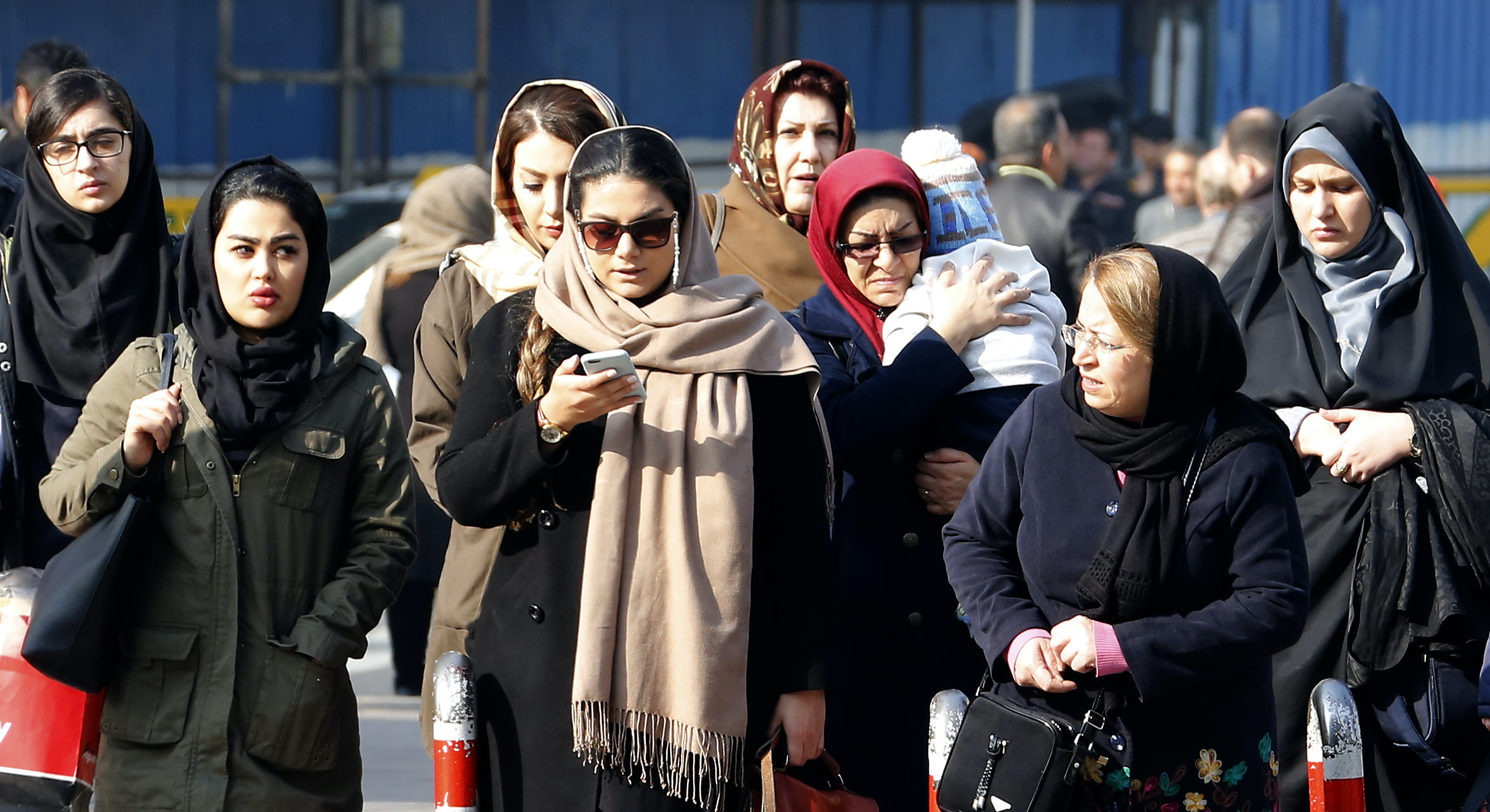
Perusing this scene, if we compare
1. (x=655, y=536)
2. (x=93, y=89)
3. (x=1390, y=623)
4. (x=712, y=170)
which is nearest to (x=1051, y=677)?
(x=655, y=536)

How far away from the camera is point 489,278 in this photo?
12.8ft

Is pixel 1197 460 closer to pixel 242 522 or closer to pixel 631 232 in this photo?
pixel 631 232

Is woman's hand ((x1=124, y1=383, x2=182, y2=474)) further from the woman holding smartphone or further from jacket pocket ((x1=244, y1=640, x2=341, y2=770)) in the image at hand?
the woman holding smartphone

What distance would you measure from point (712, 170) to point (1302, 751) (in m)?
12.4

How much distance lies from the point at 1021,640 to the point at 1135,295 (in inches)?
23.8

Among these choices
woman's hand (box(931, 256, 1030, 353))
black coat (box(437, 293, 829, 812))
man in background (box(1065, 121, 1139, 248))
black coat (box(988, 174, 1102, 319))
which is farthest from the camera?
man in background (box(1065, 121, 1139, 248))

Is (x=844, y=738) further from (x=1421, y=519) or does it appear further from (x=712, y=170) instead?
(x=712, y=170)

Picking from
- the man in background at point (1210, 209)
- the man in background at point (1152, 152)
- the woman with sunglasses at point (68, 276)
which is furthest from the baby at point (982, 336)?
the man in background at point (1152, 152)

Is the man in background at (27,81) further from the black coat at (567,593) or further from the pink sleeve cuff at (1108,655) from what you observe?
the pink sleeve cuff at (1108,655)

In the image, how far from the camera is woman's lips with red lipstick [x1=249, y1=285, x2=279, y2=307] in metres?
3.43

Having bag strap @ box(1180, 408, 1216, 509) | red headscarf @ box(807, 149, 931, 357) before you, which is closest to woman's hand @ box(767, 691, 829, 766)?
bag strap @ box(1180, 408, 1216, 509)

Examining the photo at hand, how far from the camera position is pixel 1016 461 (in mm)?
3225

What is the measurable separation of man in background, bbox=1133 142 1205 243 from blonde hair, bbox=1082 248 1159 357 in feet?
21.2

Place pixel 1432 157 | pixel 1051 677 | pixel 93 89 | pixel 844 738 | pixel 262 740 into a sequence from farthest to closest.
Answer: pixel 1432 157 < pixel 93 89 < pixel 844 738 < pixel 262 740 < pixel 1051 677
